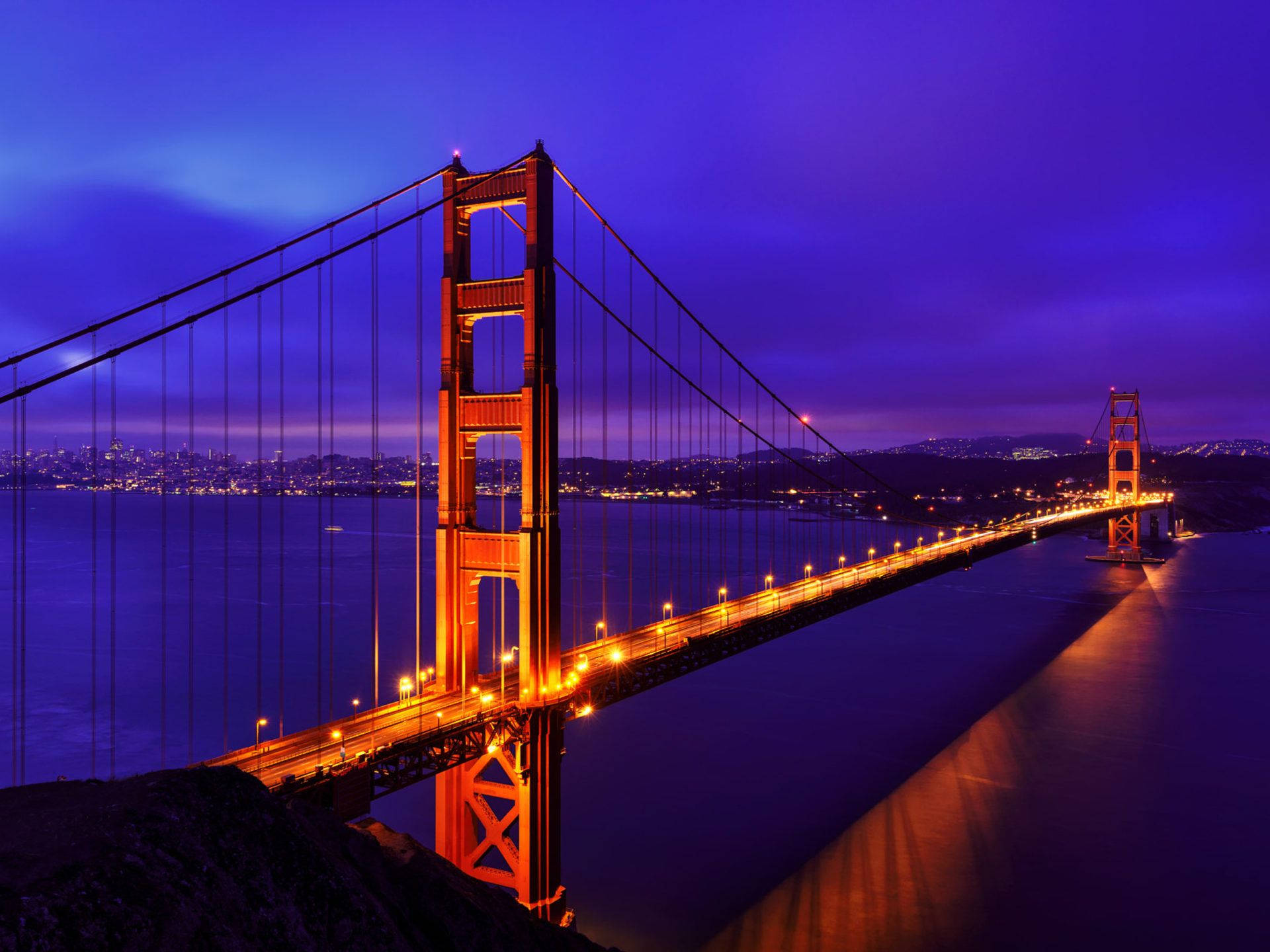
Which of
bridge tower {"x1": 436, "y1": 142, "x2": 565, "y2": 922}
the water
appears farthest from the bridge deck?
the water

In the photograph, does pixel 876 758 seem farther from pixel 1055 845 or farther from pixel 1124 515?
pixel 1124 515

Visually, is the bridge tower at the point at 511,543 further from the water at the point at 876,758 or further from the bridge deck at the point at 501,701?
the water at the point at 876,758

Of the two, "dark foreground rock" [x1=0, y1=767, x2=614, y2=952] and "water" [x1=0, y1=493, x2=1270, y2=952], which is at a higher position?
"dark foreground rock" [x1=0, y1=767, x2=614, y2=952]

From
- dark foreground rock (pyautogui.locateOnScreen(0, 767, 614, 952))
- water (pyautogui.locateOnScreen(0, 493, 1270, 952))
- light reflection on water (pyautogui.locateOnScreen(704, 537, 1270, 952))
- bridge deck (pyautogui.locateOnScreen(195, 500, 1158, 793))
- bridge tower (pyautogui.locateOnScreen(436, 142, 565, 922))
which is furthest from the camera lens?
water (pyautogui.locateOnScreen(0, 493, 1270, 952))

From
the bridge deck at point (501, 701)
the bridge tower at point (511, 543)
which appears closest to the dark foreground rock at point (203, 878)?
the bridge deck at point (501, 701)

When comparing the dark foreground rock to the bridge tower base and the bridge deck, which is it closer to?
the bridge deck

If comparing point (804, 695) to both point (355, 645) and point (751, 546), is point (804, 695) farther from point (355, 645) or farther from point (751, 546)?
point (751, 546)

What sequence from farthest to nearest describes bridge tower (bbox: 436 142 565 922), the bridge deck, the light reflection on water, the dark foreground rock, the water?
1. the water
2. the light reflection on water
3. bridge tower (bbox: 436 142 565 922)
4. the bridge deck
5. the dark foreground rock

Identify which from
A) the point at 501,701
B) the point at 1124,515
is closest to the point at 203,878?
the point at 501,701
